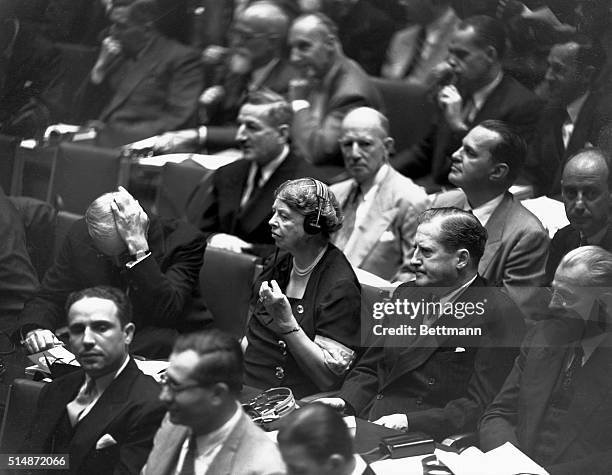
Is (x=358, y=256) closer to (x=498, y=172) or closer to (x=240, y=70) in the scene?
(x=498, y=172)

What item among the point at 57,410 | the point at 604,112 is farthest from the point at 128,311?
the point at 604,112

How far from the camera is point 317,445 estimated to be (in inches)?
204

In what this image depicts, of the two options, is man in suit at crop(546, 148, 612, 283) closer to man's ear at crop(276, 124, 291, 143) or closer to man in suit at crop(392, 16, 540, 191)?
man in suit at crop(392, 16, 540, 191)

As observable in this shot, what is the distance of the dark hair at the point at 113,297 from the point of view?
220 inches

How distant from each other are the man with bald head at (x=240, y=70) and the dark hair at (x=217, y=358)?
1422 millimetres

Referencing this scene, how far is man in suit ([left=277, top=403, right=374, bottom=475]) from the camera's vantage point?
16.9 feet

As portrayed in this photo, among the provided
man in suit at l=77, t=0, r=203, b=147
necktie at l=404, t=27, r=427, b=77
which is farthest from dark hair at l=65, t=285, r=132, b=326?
necktie at l=404, t=27, r=427, b=77

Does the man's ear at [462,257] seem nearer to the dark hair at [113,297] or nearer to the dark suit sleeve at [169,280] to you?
the dark suit sleeve at [169,280]

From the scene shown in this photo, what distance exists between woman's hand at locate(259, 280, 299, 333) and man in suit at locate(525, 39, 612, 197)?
1.15m

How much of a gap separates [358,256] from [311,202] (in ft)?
1.72

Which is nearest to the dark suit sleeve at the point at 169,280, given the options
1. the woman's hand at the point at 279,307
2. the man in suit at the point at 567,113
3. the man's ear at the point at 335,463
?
the woman's hand at the point at 279,307

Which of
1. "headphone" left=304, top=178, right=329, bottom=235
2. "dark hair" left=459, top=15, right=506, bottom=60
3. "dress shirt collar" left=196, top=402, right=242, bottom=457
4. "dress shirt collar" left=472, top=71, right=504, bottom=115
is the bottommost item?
"dress shirt collar" left=196, top=402, right=242, bottom=457

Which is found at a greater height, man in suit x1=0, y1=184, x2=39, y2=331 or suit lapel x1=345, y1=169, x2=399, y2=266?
suit lapel x1=345, y1=169, x2=399, y2=266

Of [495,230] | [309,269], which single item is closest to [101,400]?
[309,269]
